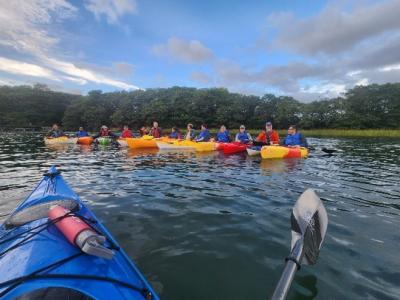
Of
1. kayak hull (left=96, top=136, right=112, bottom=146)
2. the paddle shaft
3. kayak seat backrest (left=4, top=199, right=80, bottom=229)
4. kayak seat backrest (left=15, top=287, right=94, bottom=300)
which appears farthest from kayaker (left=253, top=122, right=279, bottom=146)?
kayak seat backrest (left=15, top=287, right=94, bottom=300)

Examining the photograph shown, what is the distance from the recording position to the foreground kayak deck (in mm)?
2105

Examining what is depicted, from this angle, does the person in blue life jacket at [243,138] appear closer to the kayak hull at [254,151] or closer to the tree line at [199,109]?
the kayak hull at [254,151]

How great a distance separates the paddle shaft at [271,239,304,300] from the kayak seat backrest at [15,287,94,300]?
152 centimetres

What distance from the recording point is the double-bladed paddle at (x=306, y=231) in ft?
8.88

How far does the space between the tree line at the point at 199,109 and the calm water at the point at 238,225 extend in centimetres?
5582

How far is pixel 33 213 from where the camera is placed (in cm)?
347

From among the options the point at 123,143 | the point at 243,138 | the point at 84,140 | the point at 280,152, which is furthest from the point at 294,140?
the point at 84,140

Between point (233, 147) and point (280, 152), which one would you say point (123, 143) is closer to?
point (233, 147)

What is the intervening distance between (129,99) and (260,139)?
69.6 meters

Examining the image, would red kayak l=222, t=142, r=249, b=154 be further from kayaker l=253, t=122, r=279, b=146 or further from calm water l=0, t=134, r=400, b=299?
calm water l=0, t=134, r=400, b=299

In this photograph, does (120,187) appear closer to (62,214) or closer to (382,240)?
(62,214)

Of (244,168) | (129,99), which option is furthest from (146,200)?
(129,99)

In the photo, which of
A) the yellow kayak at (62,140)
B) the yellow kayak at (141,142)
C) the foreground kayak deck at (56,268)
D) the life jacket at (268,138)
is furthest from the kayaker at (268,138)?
the yellow kayak at (62,140)

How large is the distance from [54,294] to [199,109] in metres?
69.7
